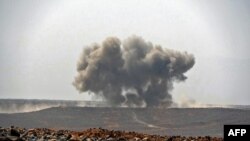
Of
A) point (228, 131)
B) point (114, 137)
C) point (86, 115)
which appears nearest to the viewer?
point (228, 131)

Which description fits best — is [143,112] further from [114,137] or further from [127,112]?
[114,137]

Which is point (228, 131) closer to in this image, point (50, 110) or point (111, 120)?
point (111, 120)

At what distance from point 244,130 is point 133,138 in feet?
30.8

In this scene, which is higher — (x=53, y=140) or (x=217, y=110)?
(x=217, y=110)

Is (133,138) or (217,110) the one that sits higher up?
(217,110)

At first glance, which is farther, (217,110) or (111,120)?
(217,110)

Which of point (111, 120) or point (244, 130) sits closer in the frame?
point (244, 130)

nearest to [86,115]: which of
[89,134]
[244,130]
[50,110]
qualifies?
[50,110]

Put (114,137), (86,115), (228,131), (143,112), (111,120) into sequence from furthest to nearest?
(143,112) → (86,115) → (111,120) → (114,137) → (228,131)


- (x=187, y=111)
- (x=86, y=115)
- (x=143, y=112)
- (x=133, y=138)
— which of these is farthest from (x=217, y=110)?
(x=133, y=138)

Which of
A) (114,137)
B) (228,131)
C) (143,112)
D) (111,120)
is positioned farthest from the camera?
(143,112)

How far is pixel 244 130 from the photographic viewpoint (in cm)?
2456

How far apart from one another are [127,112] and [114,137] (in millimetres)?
118866

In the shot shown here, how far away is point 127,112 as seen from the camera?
150 metres
